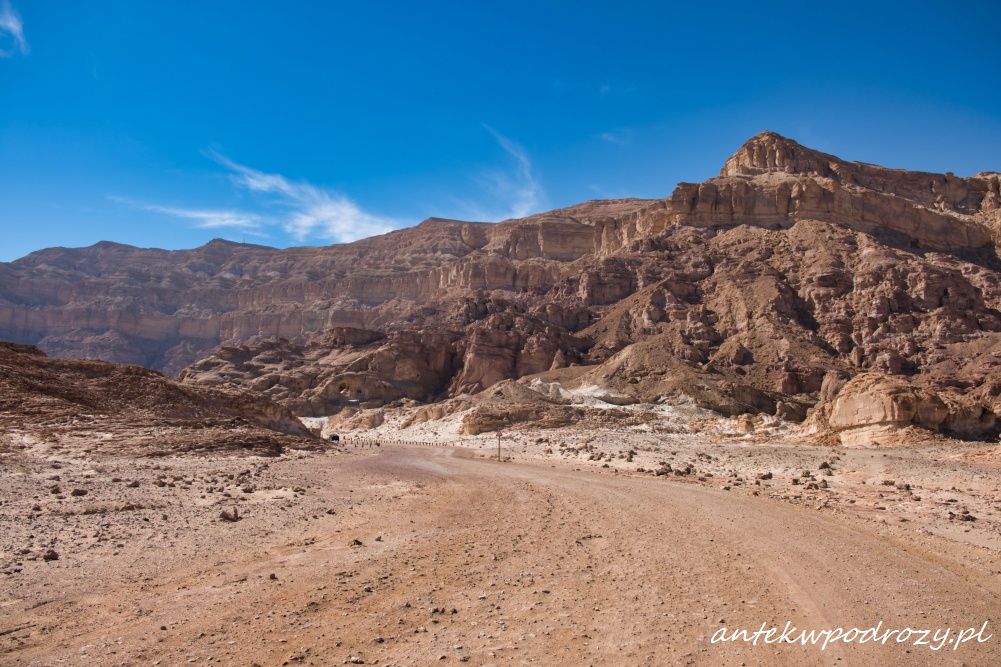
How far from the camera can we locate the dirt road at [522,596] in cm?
614

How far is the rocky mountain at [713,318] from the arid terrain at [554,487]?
44 cm

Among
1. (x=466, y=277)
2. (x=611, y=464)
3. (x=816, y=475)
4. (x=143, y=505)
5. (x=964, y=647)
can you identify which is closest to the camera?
(x=964, y=647)

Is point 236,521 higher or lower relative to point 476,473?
higher

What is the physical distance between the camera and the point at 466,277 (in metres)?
140

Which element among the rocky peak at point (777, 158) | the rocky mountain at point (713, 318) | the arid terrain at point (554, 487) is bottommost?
the arid terrain at point (554, 487)

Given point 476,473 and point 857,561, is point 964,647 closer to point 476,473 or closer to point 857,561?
point 857,561

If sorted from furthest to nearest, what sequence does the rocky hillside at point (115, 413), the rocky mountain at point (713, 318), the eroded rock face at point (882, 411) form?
the rocky mountain at point (713, 318)
the eroded rock face at point (882, 411)
the rocky hillside at point (115, 413)

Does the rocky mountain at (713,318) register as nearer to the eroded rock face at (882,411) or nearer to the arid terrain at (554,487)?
the eroded rock face at (882,411)

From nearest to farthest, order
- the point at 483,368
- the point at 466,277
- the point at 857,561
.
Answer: the point at 857,561, the point at 483,368, the point at 466,277

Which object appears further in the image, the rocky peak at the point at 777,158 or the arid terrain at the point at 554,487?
the rocky peak at the point at 777,158

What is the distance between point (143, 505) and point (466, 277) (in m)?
128

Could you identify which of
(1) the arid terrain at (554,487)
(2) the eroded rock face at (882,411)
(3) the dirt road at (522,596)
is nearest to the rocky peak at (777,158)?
(1) the arid terrain at (554,487)

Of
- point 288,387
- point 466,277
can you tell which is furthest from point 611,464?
point 466,277

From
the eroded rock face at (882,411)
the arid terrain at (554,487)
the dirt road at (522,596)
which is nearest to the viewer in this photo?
the dirt road at (522,596)
